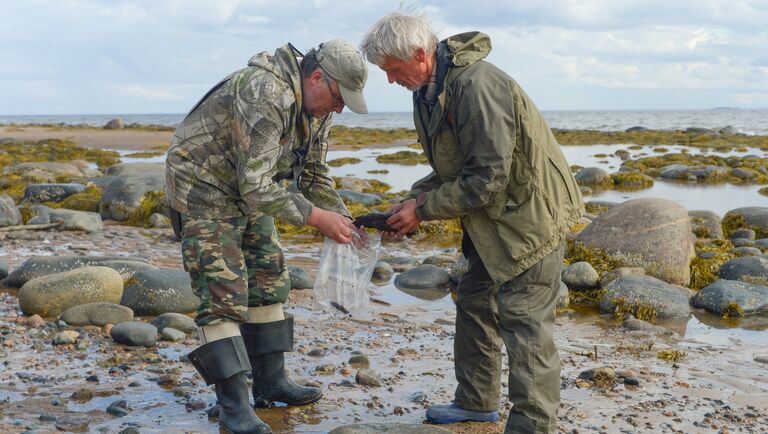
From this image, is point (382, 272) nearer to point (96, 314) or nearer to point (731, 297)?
point (96, 314)

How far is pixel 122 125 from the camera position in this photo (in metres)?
63.7

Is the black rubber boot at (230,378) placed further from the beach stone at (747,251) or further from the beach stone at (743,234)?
the beach stone at (743,234)

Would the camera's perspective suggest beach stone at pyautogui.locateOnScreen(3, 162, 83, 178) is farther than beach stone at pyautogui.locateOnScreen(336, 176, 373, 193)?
Yes

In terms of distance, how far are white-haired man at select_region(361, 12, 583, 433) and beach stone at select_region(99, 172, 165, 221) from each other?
10.3m

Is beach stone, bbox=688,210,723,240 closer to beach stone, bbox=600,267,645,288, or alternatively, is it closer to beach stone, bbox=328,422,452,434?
beach stone, bbox=600,267,645,288

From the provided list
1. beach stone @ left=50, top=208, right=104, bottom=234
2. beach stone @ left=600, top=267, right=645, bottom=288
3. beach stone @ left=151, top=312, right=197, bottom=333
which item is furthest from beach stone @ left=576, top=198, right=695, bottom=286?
beach stone @ left=50, top=208, right=104, bottom=234

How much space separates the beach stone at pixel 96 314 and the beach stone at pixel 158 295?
0.36 m

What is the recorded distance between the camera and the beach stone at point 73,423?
173 inches

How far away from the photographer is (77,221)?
1211 cm

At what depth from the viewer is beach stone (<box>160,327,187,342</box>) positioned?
6281mm

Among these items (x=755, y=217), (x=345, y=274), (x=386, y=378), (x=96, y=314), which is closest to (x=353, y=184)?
(x=755, y=217)

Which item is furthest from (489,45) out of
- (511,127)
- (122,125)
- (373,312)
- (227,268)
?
(122,125)

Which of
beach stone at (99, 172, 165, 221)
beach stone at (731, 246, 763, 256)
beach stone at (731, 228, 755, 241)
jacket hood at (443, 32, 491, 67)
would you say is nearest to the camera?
jacket hood at (443, 32, 491, 67)

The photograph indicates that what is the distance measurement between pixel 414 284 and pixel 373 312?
4.19ft
